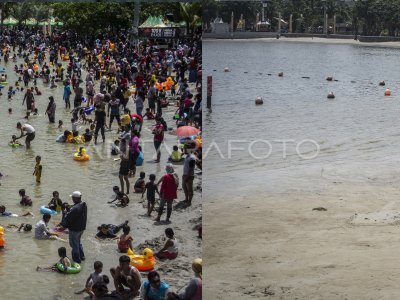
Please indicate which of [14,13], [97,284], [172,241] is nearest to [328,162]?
[172,241]

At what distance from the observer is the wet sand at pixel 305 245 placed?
35.2 ft

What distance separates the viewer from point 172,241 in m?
11.0

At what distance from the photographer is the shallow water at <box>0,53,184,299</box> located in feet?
33.5

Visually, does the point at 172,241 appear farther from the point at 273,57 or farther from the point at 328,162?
the point at 273,57

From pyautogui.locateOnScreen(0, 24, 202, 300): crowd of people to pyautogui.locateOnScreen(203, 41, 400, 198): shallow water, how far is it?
185 centimetres

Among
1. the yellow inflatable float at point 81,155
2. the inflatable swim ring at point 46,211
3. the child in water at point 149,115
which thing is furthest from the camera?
the child in water at point 149,115

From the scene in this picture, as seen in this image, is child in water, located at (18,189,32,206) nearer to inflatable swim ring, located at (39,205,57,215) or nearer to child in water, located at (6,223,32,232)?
inflatable swim ring, located at (39,205,57,215)

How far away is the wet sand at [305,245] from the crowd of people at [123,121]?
3.13ft

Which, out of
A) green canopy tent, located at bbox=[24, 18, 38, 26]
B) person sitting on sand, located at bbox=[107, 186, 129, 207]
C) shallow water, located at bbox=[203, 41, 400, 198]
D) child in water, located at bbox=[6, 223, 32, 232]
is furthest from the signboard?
green canopy tent, located at bbox=[24, 18, 38, 26]

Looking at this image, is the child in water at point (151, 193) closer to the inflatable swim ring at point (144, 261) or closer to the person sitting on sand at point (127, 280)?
the inflatable swim ring at point (144, 261)

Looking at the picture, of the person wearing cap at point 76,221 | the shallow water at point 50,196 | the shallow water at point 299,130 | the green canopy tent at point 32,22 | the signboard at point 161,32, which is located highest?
the signboard at point 161,32

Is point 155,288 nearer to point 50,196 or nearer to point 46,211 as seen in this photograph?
point 46,211

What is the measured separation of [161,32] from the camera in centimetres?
2305

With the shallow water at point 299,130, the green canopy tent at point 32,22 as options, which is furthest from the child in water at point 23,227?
the green canopy tent at point 32,22
